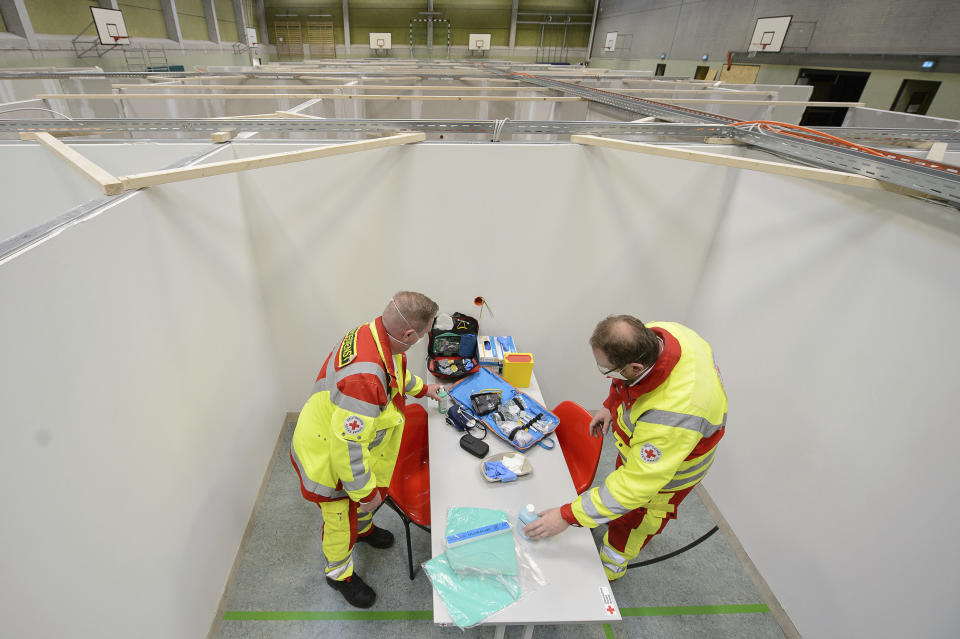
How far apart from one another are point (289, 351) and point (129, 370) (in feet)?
4.77

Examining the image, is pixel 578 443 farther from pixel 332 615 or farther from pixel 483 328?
pixel 332 615

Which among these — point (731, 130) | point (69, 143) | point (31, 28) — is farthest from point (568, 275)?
point (31, 28)

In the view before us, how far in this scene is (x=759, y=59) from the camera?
24.9ft

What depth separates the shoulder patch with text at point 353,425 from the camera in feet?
5.12

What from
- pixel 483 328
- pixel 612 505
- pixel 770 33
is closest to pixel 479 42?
pixel 770 33

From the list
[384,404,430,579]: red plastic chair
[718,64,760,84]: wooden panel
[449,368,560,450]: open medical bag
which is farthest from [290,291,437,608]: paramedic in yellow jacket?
[718,64,760,84]: wooden panel

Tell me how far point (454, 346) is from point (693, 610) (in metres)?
1.87

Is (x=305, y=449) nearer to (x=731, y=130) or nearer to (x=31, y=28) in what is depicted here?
(x=731, y=130)

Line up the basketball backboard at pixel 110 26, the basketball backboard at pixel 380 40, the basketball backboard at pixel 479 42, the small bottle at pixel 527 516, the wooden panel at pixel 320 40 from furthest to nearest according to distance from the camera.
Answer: the wooden panel at pixel 320 40 < the basketball backboard at pixel 479 42 < the basketball backboard at pixel 380 40 < the basketball backboard at pixel 110 26 < the small bottle at pixel 527 516

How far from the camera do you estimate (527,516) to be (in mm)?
1640

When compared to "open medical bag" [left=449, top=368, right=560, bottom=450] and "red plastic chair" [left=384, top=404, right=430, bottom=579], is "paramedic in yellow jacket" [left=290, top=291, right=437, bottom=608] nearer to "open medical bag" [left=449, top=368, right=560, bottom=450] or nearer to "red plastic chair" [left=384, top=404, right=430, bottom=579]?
"red plastic chair" [left=384, top=404, right=430, bottom=579]

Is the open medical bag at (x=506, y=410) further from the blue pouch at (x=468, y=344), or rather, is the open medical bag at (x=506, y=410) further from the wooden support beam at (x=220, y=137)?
the wooden support beam at (x=220, y=137)

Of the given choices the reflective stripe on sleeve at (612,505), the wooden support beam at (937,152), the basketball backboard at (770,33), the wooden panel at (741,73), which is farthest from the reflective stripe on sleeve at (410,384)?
the wooden panel at (741,73)

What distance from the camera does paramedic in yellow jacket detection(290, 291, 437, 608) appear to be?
157 cm
